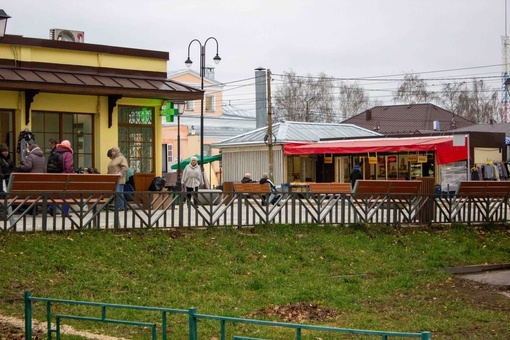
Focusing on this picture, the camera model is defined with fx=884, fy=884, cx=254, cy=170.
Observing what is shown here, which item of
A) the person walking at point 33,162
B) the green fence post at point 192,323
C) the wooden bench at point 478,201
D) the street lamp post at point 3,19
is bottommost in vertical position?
the green fence post at point 192,323

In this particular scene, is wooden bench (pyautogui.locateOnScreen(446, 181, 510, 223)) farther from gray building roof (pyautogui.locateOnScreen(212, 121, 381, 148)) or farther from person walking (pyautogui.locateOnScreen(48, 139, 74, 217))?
gray building roof (pyautogui.locateOnScreen(212, 121, 381, 148))

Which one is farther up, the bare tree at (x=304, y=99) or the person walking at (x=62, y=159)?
the bare tree at (x=304, y=99)

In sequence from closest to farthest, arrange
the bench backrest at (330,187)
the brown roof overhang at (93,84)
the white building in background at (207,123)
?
1. the brown roof overhang at (93,84)
2. the bench backrest at (330,187)
3. the white building in background at (207,123)

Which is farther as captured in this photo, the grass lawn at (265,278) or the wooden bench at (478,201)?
the wooden bench at (478,201)

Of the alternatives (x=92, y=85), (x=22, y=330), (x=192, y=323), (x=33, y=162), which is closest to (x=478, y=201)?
(x=92, y=85)

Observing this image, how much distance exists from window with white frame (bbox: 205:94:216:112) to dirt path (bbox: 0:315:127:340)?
72860mm

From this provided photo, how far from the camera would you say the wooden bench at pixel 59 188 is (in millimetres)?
16594

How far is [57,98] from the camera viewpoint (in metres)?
24.5

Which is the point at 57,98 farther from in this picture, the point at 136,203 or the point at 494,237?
the point at 494,237

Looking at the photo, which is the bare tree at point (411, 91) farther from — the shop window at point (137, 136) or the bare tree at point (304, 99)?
the shop window at point (137, 136)

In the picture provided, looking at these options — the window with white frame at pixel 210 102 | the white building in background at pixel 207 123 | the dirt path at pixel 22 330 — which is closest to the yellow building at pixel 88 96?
the dirt path at pixel 22 330

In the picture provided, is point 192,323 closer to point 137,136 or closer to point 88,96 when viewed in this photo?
point 88,96

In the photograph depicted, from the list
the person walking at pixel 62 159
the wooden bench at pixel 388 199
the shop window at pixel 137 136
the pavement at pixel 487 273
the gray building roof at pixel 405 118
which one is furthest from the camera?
the gray building roof at pixel 405 118

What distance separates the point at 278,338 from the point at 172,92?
15335mm
